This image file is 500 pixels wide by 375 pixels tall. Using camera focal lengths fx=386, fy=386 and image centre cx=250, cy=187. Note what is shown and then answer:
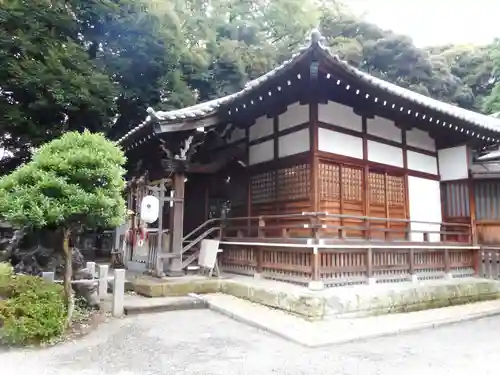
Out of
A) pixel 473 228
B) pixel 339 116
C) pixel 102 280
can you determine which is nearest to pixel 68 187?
pixel 102 280

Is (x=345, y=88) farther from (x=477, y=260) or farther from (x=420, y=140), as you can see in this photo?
Answer: (x=477, y=260)

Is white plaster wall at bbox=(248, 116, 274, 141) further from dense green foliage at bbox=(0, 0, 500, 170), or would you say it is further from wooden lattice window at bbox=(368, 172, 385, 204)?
dense green foliage at bbox=(0, 0, 500, 170)

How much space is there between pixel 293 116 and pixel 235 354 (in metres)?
5.86

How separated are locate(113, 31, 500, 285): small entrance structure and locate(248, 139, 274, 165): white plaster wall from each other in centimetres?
3

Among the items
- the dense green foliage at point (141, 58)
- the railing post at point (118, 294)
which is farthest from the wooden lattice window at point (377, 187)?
the dense green foliage at point (141, 58)

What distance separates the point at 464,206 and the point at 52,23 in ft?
49.3

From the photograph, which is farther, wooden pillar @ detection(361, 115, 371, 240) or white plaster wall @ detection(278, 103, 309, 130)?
wooden pillar @ detection(361, 115, 371, 240)

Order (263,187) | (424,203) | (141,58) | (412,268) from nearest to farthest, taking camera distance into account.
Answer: (412,268)
(263,187)
(424,203)
(141,58)

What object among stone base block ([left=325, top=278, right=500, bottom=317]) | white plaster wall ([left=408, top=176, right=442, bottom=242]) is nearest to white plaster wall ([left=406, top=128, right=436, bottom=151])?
white plaster wall ([left=408, top=176, right=442, bottom=242])

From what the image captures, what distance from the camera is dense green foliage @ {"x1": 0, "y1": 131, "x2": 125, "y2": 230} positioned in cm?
539

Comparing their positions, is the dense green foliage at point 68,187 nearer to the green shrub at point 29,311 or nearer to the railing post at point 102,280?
the green shrub at point 29,311

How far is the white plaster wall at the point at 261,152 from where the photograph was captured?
9.95 m

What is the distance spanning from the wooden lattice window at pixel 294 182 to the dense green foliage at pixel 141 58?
28.9 feet

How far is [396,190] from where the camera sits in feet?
32.6
